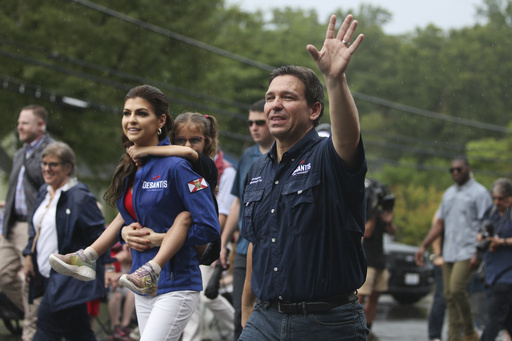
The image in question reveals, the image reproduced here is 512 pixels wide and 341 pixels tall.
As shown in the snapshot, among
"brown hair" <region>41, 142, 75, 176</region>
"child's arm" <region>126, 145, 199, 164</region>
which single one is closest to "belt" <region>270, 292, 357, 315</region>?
"child's arm" <region>126, 145, 199, 164</region>

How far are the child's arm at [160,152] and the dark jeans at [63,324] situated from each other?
8.11ft

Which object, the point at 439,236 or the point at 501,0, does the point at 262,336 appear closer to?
the point at 439,236

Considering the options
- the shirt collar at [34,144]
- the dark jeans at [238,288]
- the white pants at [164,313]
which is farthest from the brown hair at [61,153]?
the white pants at [164,313]

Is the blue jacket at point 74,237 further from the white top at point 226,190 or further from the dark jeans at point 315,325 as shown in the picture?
the dark jeans at point 315,325

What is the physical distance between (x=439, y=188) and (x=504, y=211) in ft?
123

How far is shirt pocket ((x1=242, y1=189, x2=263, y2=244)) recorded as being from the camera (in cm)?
383

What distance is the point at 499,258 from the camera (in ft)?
27.2

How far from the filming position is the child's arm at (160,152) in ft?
14.3

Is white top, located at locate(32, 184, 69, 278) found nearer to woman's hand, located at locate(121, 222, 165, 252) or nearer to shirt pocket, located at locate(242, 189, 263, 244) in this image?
woman's hand, located at locate(121, 222, 165, 252)

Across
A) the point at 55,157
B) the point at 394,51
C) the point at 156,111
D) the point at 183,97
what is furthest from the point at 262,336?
the point at 394,51

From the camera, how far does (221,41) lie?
25312 mm

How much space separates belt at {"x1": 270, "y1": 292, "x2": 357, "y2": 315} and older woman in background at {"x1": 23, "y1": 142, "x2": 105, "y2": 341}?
3131 millimetres

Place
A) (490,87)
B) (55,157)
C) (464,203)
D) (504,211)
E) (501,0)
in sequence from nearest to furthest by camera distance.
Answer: (55,157)
(504,211)
(464,203)
(490,87)
(501,0)

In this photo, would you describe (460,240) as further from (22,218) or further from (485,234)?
(22,218)
